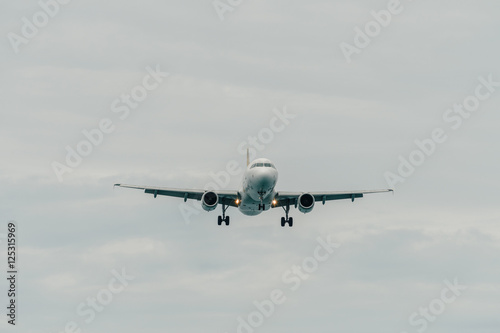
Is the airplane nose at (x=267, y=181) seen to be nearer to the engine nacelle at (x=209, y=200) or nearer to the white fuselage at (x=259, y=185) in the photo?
the white fuselage at (x=259, y=185)

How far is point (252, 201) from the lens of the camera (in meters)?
102

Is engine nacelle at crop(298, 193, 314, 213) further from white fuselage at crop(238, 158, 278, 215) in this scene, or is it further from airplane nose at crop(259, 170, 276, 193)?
airplane nose at crop(259, 170, 276, 193)

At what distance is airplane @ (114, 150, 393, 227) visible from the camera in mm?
97875

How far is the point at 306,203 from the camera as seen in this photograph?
103062mm

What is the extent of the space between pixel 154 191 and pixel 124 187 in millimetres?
2821

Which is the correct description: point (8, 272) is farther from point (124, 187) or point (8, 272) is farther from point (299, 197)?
point (299, 197)

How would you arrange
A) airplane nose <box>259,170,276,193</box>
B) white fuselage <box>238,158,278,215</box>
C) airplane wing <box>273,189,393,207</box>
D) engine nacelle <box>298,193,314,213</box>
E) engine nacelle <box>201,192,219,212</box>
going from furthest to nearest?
→ airplane wing <box>273,189,393,207</box>
engine nacelle <box>201,192,219,212</box>
engine nacelle <box>298,193,314,213</box>
white fuselage <box>238,158,278,215</box>
airplane nose <box>259,170,276,193</box>

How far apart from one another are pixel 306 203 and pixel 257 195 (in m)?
6.03

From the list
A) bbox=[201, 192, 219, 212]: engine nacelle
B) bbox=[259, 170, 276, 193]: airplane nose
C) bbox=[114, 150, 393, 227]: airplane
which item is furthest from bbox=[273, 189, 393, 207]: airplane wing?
bbox=[259, 170, 276, 193]: airplane nose

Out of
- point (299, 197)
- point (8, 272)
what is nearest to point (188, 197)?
point (299, 197)

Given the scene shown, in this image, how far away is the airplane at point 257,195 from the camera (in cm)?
9788

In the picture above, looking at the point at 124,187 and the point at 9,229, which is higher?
the point at 124,187

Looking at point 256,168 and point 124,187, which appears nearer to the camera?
point 256,168

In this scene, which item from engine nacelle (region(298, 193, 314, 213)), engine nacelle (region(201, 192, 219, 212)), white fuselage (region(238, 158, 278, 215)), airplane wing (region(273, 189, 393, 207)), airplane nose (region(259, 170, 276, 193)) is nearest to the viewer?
airplane nose (region(259, 170, 276, 193))
